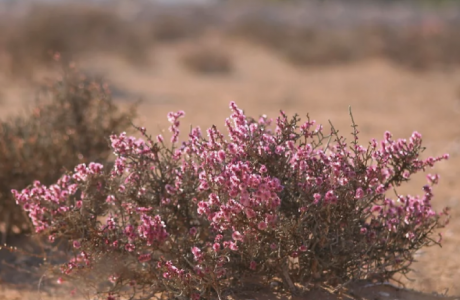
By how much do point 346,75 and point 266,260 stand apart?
1572 centimetres

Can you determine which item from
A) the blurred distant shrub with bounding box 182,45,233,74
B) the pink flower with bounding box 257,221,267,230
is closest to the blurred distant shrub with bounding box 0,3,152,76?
the blurred distant shrub with bounding box 182,45,233,74

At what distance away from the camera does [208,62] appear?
2005cm

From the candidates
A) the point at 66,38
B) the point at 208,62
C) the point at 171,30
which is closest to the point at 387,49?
the point at 208,62

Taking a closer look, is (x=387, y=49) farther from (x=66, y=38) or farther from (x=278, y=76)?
(x=66, y=38)

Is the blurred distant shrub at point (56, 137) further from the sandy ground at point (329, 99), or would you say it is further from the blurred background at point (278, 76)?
the blurred background at point (278, 76)

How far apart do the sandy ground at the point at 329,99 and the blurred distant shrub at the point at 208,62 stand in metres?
0.35

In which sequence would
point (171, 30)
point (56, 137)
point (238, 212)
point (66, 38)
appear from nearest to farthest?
1. point (238, 212)
2. point (56, 137)
3. point (66, 38)
4. point (171, 30)

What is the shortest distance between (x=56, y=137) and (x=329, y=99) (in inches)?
379

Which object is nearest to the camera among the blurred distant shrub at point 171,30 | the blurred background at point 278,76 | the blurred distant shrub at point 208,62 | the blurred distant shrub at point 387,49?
the blurred background at point 278,76

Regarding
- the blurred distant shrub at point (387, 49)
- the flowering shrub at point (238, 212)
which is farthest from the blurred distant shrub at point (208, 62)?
the flowering shrub at point (238, 212)

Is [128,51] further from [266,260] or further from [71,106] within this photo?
[266,260]

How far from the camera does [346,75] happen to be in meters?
19.2

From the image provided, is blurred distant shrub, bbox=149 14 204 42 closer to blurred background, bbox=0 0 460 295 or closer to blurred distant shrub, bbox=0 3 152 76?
blurred background, bbox=0 0 460 295

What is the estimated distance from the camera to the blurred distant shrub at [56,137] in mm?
5996
